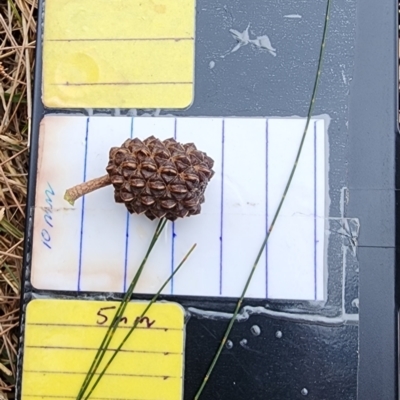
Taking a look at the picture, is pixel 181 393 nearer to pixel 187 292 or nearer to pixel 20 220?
pixel 187 292

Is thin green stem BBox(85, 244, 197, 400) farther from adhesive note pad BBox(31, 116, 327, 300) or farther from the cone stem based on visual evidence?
the cone stem

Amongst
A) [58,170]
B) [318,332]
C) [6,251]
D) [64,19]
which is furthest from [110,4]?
[318,332]

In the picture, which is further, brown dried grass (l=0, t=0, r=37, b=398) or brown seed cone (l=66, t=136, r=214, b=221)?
brown dried grass (l=0, t=0, r=37, b=398)

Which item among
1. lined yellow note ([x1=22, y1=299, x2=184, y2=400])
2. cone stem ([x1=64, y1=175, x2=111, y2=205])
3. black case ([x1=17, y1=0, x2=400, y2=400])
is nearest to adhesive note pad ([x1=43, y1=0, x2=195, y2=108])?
black case ([x1=17, y1=0, x2=400, y2=400])

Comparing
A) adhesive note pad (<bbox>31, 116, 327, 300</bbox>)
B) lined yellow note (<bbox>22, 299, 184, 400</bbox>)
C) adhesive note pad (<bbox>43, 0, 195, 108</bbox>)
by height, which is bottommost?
lined yellow note (<bbox>22, 299, 184, 400</bbox>)

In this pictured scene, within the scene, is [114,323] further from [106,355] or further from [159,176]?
[159,176]

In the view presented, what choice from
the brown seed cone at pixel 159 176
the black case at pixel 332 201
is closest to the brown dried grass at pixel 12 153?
the black case at pixel 332 201

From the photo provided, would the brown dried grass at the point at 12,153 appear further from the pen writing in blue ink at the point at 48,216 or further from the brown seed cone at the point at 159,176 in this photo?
the brown seed cone at the point at 159,176
